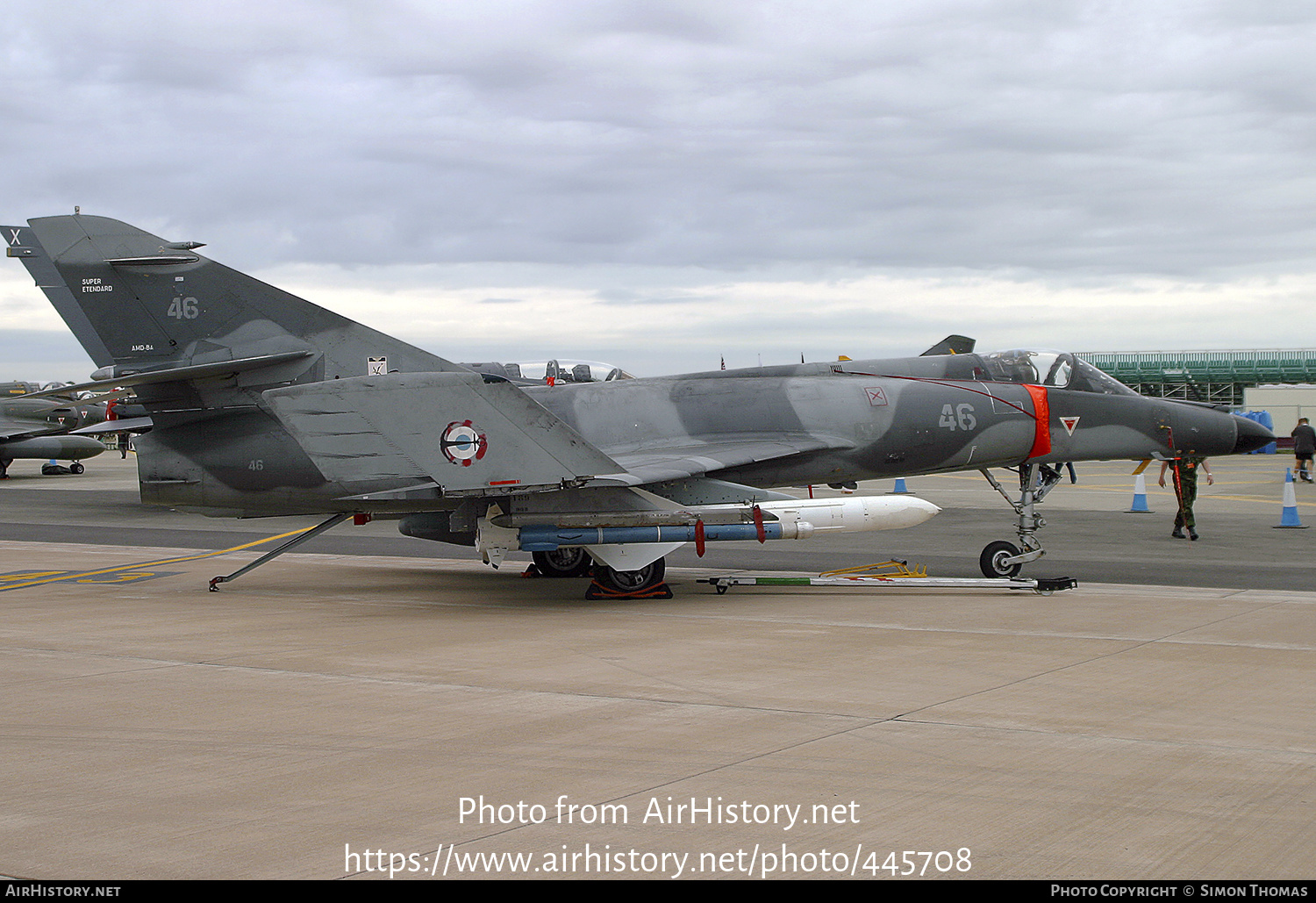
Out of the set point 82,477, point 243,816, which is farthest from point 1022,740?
point 82,477

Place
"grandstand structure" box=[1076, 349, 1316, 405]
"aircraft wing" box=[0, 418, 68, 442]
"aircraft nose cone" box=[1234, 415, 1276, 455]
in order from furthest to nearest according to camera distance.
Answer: "grandstand structure" box=[1076, 349, 1316, 405] → "aircraft wing" box=[0, 418, 68, 442] → "aircraft nose cone" box=[1234, 415, 1276, 455]

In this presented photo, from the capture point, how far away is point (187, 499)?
12.7m

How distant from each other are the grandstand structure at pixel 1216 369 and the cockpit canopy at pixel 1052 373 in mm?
49842

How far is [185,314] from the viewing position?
12.6 metres

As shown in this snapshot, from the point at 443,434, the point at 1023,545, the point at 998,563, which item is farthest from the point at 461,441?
the point at 1023,545

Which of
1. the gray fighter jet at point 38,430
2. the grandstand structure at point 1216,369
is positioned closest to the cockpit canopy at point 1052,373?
the gray fighter jet at point 38,430

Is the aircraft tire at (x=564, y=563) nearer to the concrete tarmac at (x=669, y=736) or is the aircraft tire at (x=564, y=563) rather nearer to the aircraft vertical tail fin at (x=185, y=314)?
the concrete tarmac at (x=669, y=736)

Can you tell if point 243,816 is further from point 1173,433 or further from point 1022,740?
point 1173,433

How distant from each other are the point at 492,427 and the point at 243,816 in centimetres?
645

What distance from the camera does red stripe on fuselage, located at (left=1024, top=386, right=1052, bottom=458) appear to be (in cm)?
1366

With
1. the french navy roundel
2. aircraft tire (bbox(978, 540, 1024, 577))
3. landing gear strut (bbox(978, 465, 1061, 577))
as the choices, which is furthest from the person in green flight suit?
the french navy roundel

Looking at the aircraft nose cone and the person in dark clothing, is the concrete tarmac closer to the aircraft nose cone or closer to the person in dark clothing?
the aircraft nose cone

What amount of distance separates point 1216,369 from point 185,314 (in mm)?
64029

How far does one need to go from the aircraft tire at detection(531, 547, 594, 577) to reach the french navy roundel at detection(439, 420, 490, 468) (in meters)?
3.95
